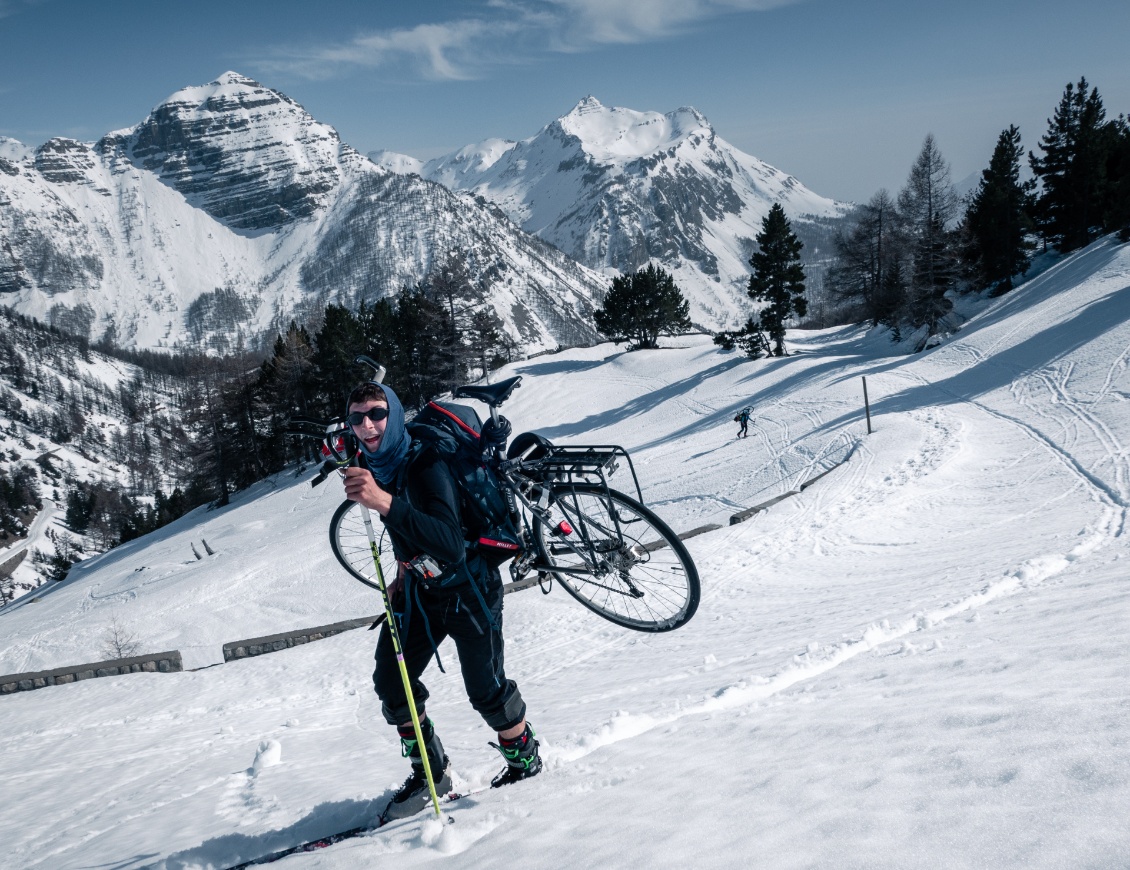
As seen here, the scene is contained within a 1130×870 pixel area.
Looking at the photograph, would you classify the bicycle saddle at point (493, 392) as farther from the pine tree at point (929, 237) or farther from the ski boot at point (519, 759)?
the pine tree at point (929, 237)

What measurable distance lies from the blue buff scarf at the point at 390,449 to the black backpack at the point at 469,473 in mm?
106

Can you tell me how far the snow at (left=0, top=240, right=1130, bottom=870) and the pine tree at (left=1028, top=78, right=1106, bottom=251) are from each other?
31.4 metres

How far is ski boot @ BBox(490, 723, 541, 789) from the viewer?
15.3 ft

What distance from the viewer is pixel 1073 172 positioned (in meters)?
44.0

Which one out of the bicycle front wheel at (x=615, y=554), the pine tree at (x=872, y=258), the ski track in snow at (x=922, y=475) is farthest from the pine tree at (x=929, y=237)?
the bicycle front wheel at (x=615, y=554)

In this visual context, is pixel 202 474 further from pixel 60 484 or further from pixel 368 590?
pixel 60 484

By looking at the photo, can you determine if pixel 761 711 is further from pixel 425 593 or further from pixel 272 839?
pixel 272 839

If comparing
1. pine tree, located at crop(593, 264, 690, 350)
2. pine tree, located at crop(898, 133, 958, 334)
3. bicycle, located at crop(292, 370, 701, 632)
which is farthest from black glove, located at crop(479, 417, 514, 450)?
pine tree, located at crop(593, 264, 690, 350)

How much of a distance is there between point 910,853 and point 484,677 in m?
2.74

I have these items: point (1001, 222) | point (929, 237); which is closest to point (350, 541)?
point (929, 237)

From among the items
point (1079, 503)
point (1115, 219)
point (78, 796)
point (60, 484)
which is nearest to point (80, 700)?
point (78, 796)

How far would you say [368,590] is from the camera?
20.0 meters

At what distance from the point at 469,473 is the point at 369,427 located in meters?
0.69

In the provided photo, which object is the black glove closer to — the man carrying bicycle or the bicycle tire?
the man carrying bicycle
